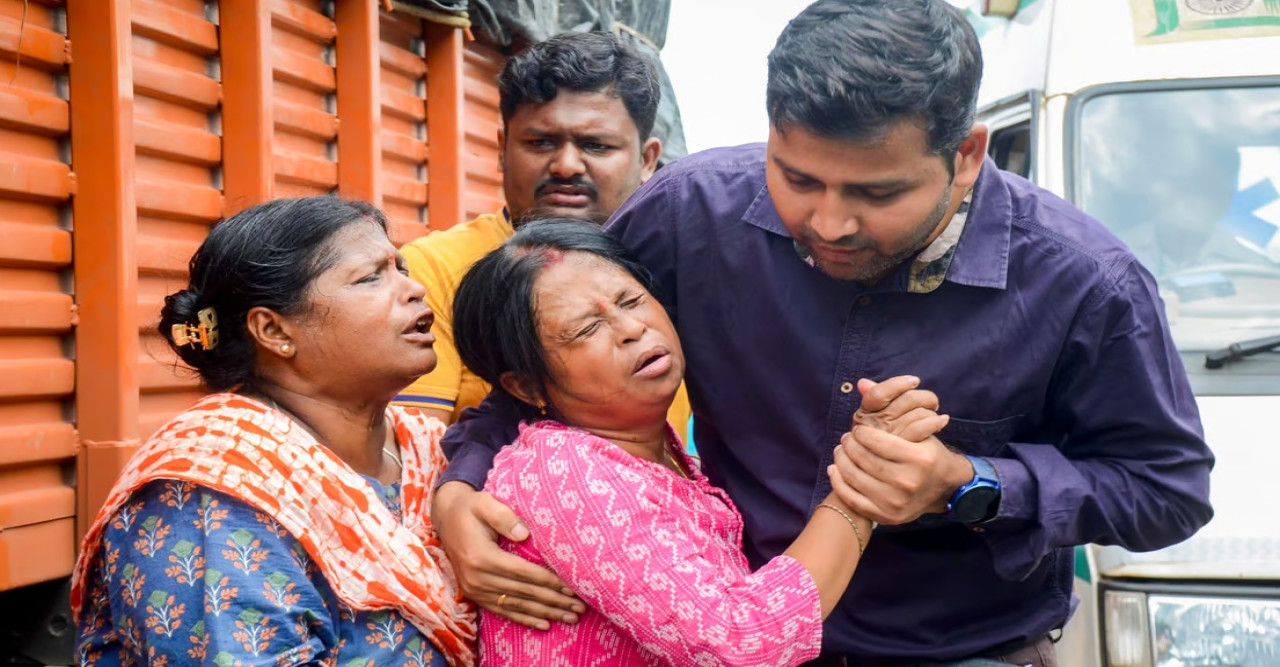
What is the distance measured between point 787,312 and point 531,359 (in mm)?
472

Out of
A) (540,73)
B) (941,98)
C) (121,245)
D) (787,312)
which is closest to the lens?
(941,98)

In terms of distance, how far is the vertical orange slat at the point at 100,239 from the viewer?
3.12 metres

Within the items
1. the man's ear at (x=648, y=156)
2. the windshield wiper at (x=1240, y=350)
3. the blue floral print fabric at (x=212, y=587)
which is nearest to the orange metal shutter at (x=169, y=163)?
the man's ear at (x=648, y=156)

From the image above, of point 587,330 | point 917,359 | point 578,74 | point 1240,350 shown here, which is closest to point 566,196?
point 578,74

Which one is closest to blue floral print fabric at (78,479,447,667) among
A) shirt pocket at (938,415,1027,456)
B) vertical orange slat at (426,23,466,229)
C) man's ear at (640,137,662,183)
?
shirt pocket at (938,415,1027,456)

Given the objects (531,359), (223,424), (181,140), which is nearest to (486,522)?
(531,359)

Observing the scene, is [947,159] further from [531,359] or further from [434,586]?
[434,586]

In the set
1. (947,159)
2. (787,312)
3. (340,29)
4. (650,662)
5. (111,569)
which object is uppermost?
(340,29)

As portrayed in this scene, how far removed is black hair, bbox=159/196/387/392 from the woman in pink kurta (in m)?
0.31

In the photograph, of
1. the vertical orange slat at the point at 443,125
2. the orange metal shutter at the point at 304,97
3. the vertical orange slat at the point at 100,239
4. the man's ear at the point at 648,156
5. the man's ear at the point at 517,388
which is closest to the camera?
the man's ear at the point at 517,388

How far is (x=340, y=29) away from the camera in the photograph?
14.6 feet

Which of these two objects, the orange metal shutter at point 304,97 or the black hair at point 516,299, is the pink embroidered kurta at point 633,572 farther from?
the orange metal shutter at point 304,97

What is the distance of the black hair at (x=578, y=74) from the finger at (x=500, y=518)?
5.06ft

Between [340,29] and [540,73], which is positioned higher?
[340,29]
